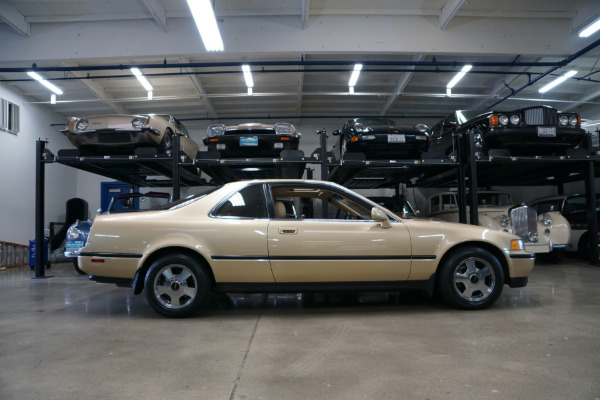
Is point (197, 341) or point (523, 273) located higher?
point (523, 273)

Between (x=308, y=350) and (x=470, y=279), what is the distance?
6.20ft

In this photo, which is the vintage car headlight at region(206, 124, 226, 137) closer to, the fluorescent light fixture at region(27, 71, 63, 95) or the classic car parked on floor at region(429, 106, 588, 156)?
the classic car parked on floor at region(429, 106, 588, 156)

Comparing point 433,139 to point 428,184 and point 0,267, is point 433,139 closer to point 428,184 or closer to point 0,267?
point 428,184

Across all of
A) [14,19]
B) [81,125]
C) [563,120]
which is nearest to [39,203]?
[81,125]

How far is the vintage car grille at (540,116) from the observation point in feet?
21.8

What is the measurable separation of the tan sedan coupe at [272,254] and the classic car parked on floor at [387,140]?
3.26 meters

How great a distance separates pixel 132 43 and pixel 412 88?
7.55m

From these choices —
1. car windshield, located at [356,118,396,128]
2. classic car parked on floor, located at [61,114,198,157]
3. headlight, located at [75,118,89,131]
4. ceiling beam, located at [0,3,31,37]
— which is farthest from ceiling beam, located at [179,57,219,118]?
car windshield, located at [356,118,396,128]

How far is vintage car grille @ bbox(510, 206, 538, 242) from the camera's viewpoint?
21.7 feet

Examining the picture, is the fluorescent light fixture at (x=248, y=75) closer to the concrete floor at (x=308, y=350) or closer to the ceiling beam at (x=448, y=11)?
the ceiling beam at (x=448, y=11)

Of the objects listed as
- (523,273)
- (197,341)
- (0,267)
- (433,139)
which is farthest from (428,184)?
(0,267)

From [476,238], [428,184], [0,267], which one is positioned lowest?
[0,267]

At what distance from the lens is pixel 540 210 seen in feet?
29.6

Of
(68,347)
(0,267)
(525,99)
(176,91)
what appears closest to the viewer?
(68,347)
